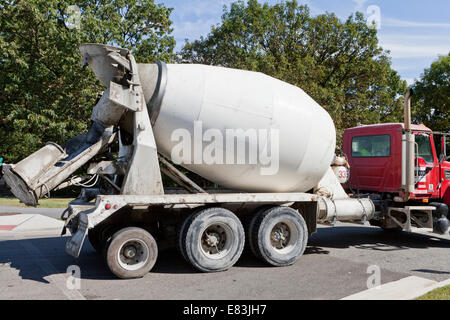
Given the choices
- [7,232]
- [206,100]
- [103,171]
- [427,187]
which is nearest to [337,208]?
[427,187]

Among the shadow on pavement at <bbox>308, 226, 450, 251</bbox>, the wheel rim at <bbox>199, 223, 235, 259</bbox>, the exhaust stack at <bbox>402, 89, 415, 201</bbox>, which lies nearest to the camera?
the wheel rim at <bbox>199, 223, 235, 259</bbox>

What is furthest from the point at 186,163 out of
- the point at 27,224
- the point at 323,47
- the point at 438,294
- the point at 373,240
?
the point at 323,47

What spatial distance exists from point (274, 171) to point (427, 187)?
418 cm

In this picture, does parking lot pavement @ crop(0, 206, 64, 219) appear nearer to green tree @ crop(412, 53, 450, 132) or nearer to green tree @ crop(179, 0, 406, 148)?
green tree @ crop(179, 0, 406, 148)

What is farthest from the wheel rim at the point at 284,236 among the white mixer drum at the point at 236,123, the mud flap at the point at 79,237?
the mud flap at the point at 79,237

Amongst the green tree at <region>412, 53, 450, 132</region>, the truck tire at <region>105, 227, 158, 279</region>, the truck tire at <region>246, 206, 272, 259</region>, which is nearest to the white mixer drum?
the truck tire at <region>246, 206, 272, 259</region>

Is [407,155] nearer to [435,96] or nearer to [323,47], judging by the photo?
[323,47]

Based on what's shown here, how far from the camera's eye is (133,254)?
6.28 meters

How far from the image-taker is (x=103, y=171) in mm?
6480

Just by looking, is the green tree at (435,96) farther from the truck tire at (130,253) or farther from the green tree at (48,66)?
the truck tire at (130,253)

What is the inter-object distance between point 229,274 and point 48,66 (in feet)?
58.8

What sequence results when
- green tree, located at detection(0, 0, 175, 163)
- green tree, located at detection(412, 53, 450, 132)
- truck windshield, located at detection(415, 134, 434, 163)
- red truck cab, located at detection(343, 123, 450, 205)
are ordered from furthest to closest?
green tree, located at detection(412, 53, 450, 132), green tree, located at detection(0, 0, 175, 163), truck windshield, located at detection(415, 134, 434, 163), red truck cab, located at detection(343, 123, 450, 205)

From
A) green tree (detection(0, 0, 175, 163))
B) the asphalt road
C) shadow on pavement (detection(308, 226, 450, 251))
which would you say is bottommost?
the asphalt road

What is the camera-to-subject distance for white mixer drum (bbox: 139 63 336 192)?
6.60m
